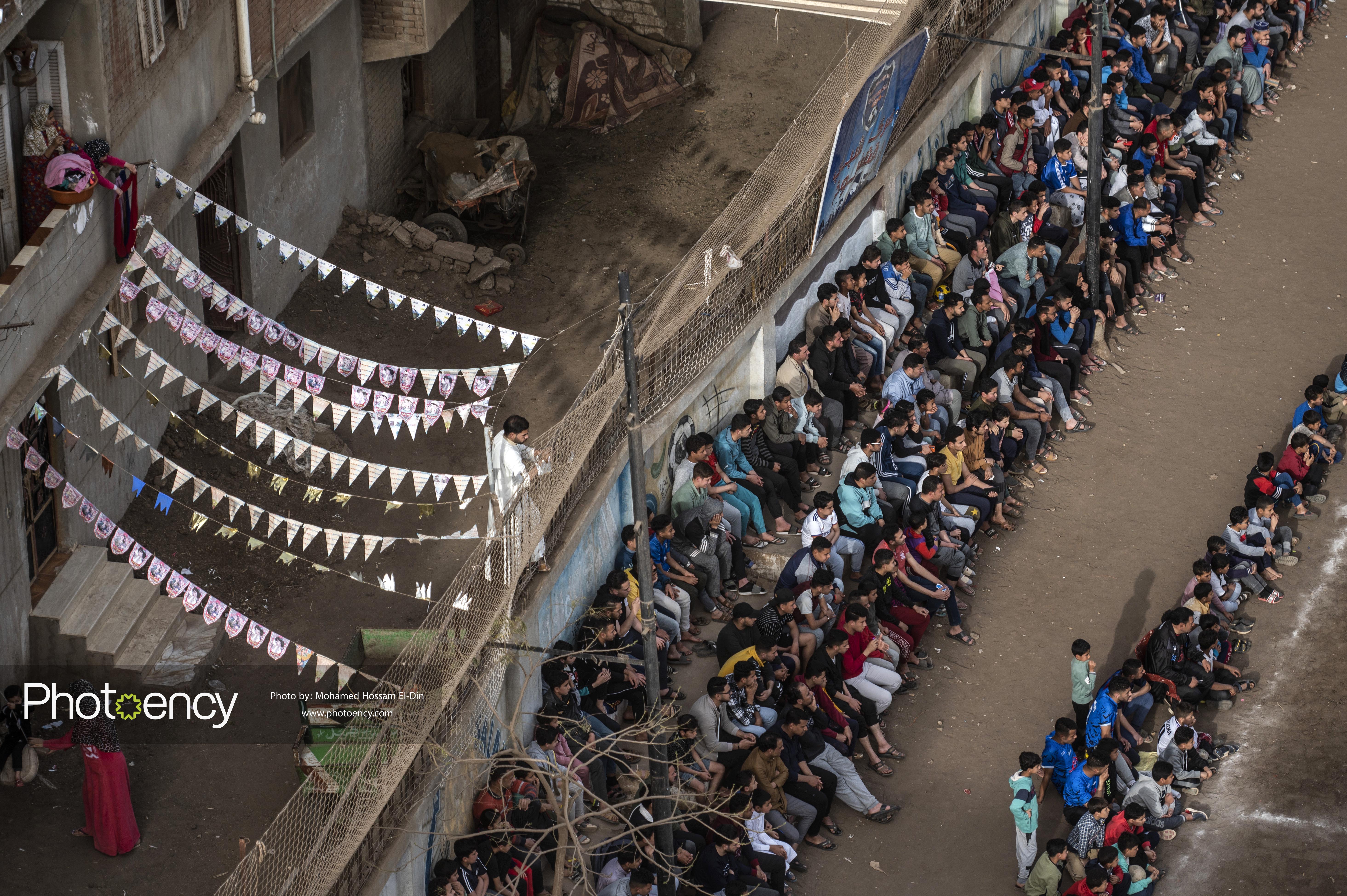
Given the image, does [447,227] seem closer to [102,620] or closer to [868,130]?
[868,130]

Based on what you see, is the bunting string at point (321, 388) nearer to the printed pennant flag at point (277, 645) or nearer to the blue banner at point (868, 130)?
the printed pennant flag at point (277, 645)

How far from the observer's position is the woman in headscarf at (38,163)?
1431 centimetres

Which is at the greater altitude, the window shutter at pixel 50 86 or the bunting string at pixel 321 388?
A: the window shutter at pixel 50 86

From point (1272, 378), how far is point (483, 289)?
26.2 feet

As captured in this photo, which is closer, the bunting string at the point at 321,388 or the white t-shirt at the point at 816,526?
the bunting string at the point at 321,388

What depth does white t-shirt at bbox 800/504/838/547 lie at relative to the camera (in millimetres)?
16531

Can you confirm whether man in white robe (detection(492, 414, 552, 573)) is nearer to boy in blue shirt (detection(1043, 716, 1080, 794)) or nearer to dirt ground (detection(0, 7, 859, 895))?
dirt ground (detection(0, 7, 859, 895))

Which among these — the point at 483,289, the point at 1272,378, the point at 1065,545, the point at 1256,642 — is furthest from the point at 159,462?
the point at 1272,378

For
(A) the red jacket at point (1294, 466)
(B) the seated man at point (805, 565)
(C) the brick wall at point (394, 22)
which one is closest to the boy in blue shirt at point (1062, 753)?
(B) the seated man at point (805, 565)

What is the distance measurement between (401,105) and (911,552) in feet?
28.7

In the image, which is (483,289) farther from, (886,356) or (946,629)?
(946,629)

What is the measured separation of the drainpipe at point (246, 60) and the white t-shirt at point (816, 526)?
5589mm

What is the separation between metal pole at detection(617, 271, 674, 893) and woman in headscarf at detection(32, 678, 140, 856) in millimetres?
3592

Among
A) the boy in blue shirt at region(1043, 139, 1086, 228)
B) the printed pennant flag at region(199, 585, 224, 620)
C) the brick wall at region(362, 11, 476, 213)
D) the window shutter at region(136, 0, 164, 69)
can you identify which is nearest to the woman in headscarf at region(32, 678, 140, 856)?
the printed pennant flag at region(199, 585, 224, 620)
